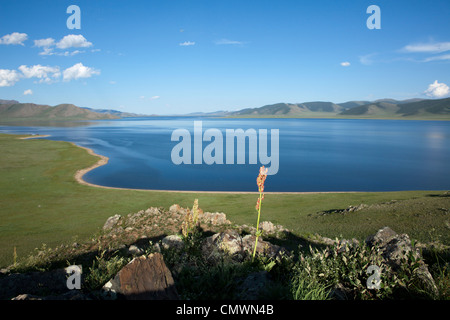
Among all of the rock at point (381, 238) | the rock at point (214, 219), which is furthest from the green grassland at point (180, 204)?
the rock at point (214, 219)

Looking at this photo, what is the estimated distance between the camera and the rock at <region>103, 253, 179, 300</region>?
4.16 m

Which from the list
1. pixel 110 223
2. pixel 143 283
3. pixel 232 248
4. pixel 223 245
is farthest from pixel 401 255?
pixel 110 223

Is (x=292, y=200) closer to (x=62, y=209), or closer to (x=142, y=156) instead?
(x=62, y=209)

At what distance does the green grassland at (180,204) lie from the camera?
40.3ft

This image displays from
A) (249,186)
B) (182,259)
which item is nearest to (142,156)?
(249,186)

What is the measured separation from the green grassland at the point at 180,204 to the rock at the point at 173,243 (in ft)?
19.7

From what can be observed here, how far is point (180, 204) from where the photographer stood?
20203 millimetres

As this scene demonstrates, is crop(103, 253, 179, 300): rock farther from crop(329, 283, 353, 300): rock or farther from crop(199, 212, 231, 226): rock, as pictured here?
crop(199, 212, 231, 226): rock

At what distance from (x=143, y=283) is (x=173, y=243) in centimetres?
372

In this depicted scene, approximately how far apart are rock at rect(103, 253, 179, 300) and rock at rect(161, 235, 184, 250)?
2855 millimetres

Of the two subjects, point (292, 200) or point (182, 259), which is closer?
point (182, 259)

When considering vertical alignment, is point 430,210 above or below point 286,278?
below

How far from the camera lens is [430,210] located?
13734mm
